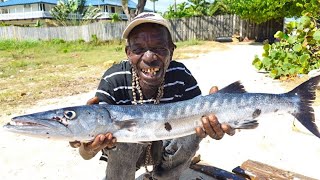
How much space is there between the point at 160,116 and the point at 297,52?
8354mm

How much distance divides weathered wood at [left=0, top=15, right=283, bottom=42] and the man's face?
26.7 m

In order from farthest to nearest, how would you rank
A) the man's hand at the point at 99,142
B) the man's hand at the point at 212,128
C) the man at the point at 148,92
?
the man at the point at 148,92 → the man's hand at the point at 212,128 → the man's hand at the point at 99,142

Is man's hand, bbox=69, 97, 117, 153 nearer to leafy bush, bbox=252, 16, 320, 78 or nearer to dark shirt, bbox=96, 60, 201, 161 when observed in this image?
dark shirt, bbox=96, 60, 201, 161

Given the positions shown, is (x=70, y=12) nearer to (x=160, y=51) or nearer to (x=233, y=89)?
(x=160, y=51)

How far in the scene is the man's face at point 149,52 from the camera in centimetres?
310

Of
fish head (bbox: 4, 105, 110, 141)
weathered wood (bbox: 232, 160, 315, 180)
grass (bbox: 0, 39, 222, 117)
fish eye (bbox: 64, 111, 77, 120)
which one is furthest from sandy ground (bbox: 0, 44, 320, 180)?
grass (bbox: 0, 39, 222, 117)

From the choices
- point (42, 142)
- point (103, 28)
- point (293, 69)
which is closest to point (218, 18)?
point (103, 28)

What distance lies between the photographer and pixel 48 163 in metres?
5.17

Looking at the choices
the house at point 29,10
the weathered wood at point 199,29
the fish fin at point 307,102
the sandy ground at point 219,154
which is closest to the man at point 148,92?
the fish fin at point 307,102

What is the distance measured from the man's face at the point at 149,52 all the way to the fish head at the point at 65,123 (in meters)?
0.64

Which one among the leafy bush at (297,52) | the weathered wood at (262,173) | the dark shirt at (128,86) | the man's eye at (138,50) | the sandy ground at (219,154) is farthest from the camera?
the leafy bush at (297,52)

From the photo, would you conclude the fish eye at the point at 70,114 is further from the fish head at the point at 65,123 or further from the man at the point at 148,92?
the man at the point at 148,92

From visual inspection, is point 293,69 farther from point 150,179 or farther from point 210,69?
point 150,179

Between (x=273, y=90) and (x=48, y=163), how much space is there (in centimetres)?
613
